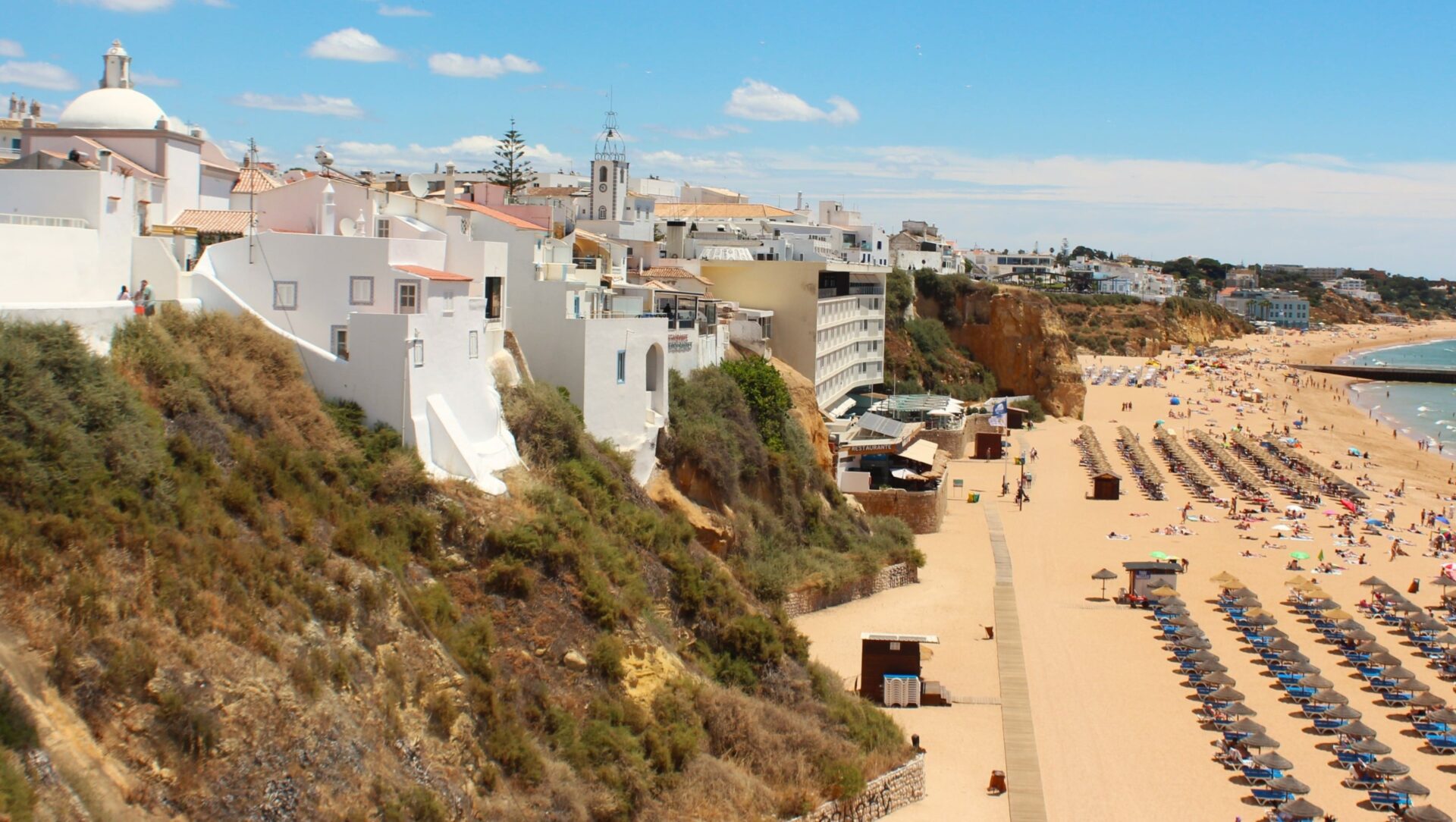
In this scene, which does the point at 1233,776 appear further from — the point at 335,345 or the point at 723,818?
the point at 335,345

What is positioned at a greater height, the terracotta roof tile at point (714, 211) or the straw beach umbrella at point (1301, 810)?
the terracotta roof tile at point (714, 211)

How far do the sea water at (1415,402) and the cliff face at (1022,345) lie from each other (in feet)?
62.1

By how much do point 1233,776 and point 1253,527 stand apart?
21893 millimetres

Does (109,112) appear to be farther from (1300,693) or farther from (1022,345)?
(1022,345)

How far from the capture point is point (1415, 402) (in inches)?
3420

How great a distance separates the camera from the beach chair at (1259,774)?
19.5 meters

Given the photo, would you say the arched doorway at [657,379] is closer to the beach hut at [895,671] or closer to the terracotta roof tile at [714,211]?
the beach hut at [895,671]

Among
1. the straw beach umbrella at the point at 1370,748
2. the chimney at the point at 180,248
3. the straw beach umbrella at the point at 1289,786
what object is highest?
the chimney at the point at 180,248

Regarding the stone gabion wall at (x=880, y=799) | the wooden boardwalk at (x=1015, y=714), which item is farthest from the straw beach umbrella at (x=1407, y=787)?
the stone gabion wall at (x=880, y=799)

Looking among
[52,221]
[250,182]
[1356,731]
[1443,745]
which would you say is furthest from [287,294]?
[1443,745]

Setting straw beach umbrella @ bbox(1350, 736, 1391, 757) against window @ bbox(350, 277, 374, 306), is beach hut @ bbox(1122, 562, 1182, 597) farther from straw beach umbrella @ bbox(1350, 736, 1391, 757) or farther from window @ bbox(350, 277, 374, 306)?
window @ bbox(350, 277, 374, 306)

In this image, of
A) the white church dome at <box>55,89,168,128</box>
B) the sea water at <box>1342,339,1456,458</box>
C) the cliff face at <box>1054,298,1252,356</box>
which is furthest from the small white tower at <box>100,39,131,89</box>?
the cliff face at <box>1054,298,1252,356</box>

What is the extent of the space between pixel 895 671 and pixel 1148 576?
431 inches

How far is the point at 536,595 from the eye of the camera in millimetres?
17016
